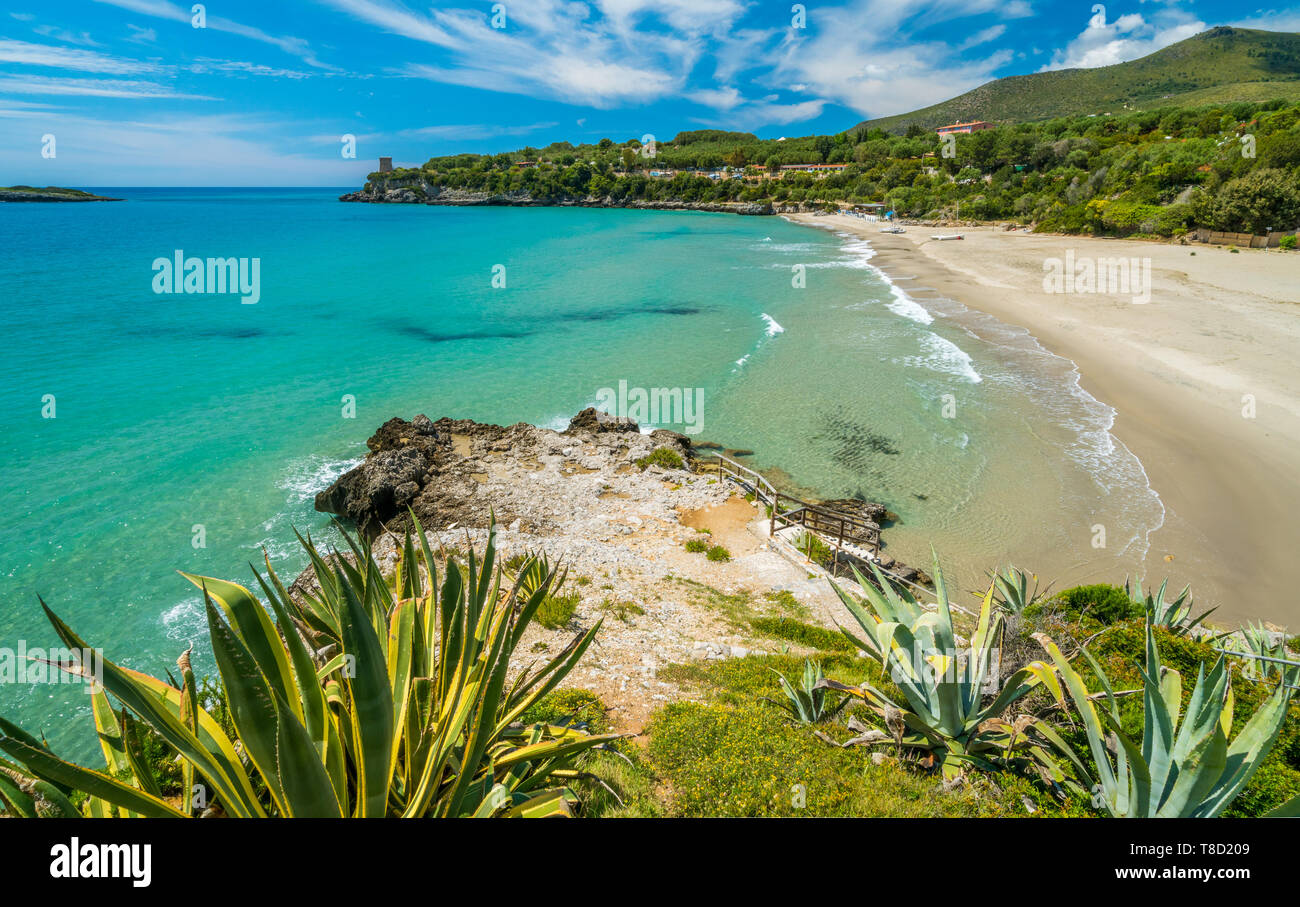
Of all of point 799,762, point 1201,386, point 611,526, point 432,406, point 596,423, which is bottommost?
point 611,526

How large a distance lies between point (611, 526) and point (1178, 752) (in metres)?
11.3

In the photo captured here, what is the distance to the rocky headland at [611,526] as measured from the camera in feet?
28.3

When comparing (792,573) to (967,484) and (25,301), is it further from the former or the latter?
(25,301)

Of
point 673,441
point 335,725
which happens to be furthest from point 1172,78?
point 335,725

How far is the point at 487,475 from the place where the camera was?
17094 millimetres

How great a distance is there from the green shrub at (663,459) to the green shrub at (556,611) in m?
8.54

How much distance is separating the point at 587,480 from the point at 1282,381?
2452 centimetres

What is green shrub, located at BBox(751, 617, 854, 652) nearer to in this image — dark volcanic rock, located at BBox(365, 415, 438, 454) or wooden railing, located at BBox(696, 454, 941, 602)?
wooden railing, located at BBox(696, 454, 941, 602)

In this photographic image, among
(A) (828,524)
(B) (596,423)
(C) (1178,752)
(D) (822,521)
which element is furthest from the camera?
(B) (596,423)

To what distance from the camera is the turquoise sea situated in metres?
13.4

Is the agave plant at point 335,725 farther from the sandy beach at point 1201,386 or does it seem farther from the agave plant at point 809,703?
the sandy beach at point 1201,386

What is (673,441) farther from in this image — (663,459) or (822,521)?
(822,521)

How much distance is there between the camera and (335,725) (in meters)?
2.65
